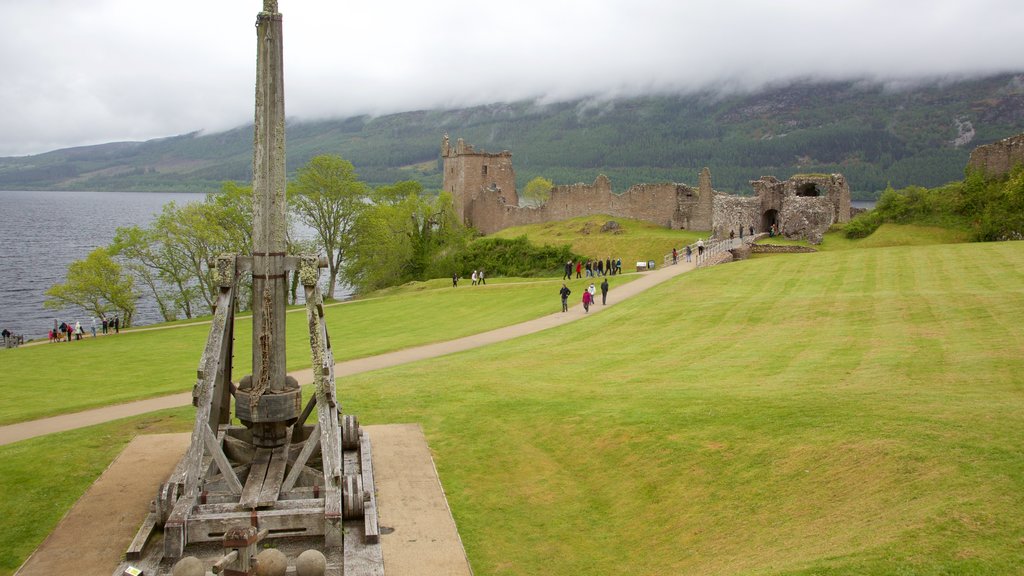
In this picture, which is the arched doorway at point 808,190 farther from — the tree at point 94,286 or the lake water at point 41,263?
the tree at point 94,286

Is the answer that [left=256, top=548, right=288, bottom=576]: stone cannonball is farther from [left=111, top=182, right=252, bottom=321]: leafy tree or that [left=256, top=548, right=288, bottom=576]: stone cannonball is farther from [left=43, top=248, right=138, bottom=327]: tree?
[left=43, top=248, right=138, bottom=327]: tree

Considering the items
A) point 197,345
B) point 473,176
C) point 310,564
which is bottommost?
point 197,345

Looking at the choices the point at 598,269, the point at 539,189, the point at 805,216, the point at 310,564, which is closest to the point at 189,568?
the point at 310,564

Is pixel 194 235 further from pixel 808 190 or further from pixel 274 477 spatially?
pixel 274 477

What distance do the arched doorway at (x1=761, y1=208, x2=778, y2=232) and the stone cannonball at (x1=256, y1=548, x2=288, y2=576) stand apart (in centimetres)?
4884

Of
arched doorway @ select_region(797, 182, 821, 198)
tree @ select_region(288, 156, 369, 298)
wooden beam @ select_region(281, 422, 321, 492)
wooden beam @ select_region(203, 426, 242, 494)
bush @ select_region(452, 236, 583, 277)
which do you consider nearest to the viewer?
wooden beam @ select_region(203, 426, 242, 494)

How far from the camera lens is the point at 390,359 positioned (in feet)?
74.5

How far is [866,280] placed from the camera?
27.6 meters

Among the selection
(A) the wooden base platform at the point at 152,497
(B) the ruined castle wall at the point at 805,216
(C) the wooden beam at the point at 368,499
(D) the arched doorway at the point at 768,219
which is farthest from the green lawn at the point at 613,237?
(C) the wooden beam at the point at 368,499

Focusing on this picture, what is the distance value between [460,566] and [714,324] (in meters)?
15.8

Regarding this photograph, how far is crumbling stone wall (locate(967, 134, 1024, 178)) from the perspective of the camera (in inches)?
1706

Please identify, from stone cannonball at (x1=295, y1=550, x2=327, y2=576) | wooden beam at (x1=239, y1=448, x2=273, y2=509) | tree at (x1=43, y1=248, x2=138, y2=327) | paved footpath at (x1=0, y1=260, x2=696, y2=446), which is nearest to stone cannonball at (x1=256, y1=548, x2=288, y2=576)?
stone cannonball at (x1=295, y1=550, x2=327, y2=576)

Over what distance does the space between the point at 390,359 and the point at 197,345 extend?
13.0 m

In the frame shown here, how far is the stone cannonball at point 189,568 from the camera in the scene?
300 inches
